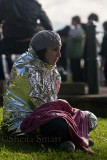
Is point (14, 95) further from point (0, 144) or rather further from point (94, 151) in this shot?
point (94, 151)

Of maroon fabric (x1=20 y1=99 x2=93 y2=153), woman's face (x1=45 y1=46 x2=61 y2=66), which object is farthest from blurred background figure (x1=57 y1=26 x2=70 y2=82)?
maroon fabric (x1=20 y1=99 x2=93 y2=153)

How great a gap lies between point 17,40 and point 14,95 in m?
3.08

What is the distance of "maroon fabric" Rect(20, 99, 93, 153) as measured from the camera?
408cm

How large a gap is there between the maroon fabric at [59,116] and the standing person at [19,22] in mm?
3176

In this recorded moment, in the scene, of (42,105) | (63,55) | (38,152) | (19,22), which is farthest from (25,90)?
(63,55)

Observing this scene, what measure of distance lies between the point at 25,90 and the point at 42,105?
0.75ft

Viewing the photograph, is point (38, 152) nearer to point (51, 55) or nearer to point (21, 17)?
point (51, 55)

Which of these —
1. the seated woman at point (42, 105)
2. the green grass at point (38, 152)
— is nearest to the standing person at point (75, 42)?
the seated woman at point (42, 105)

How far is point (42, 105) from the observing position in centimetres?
426

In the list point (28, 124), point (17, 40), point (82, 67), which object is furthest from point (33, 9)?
point (28, 124)

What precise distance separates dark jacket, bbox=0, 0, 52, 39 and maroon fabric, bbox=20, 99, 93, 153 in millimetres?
3167

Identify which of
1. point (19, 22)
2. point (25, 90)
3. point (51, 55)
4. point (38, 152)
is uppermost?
point (19, 22)

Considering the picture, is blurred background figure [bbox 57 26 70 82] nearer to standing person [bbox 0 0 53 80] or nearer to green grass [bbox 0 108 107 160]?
standing person [bbox 0 0 53 80]

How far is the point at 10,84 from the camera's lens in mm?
4449
